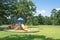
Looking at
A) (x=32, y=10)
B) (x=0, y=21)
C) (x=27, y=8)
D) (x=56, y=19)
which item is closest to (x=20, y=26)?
(x=0, y=21)

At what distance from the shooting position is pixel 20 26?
2642 centimetres

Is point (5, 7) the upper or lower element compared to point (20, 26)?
upper

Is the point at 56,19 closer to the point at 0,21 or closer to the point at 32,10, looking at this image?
the point at 32,10

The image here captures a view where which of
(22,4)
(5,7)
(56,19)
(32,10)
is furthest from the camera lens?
(56,19)

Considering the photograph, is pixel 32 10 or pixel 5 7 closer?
pixel 5 7

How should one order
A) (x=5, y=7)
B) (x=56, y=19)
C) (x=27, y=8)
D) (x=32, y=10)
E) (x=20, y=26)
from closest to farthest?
(x=20, y=26) < (x=5, y=7) < (x=27, y=8) < (x=32, y=10) < (x=56, y=19)

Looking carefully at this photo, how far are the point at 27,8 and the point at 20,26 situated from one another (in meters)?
15.4

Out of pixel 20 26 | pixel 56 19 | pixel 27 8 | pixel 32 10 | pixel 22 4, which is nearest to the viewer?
pixel 20 26

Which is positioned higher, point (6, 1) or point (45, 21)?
point (6, 1)

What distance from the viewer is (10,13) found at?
1264 inches

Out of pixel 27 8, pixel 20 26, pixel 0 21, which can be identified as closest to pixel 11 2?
pixel 0 21

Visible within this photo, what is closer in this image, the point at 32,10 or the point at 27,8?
the point at 27,8

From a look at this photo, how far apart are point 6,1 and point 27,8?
10.9 metres

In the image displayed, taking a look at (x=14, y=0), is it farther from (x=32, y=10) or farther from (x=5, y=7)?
(x=32, y=10)
